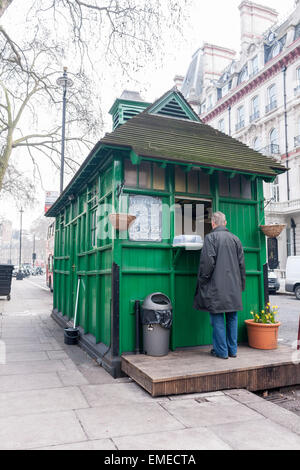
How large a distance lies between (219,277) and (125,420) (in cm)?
229

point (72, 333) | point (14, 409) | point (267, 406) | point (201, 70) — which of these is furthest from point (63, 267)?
point (201, 70)

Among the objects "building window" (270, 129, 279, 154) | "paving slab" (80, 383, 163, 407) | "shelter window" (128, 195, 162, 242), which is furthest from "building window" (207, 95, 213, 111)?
"paving slab" (80, 383, 163, 407)

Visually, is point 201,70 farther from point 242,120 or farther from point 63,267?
point 63,267

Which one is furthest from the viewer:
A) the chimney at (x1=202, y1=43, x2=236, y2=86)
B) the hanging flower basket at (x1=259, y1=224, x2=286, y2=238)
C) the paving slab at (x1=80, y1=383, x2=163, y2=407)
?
the chimney at (x1=202, y1=43, x2=236, y2=86)

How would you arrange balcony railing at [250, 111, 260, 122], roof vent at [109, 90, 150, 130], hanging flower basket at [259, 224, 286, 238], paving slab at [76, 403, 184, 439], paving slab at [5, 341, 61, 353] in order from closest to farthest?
paving slab at [76, 403, 184, 439] < hanging flower basket at [259, 224, 286, 238] < paving slab at [5, 341, 61, 353] < roof vent at [109, 90, 150, 130] < balcony railing at [250, 111, 260, 122]

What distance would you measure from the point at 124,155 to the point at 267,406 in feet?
12.5

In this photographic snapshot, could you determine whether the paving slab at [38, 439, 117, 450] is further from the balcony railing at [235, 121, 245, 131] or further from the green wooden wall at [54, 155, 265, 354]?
the balcony railing at [235, 121, 245, 131]

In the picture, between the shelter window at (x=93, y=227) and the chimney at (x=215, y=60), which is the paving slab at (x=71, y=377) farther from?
the chimney at (x=215, y=60)

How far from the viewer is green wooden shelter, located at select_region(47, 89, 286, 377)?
17.7 ft

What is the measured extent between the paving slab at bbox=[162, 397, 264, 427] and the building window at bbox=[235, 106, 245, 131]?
107ft

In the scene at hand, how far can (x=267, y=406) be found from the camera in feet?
13.0

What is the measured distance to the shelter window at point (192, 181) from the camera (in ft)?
19.6

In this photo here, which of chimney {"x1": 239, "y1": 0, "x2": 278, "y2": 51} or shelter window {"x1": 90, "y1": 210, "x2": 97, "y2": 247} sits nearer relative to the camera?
shelter window {"x1": 90, "y1": 210, "x2": 97, "y2": 247}

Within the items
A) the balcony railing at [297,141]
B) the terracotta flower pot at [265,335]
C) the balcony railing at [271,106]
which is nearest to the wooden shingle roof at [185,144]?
the terracotta flower pot at [265,335]
